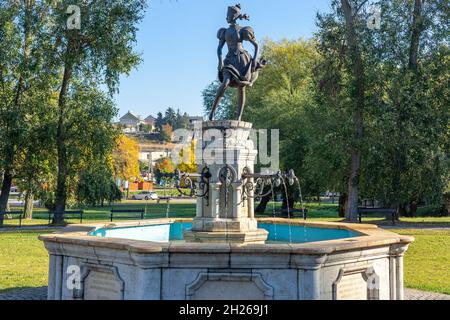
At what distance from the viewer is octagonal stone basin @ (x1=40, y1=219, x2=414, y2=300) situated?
706cm

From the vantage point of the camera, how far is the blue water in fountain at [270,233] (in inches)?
463

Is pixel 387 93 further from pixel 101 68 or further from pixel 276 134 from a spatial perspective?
pixel 101 68

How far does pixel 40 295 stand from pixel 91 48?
749 inches

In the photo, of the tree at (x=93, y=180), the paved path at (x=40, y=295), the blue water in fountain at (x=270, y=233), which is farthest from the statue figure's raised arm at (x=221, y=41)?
the tree at (x=93, y=180)

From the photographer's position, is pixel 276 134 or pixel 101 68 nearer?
pixel 101 68

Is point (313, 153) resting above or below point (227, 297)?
above

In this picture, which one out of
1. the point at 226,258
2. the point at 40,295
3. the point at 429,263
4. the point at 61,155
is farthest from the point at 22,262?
the point at 61,155

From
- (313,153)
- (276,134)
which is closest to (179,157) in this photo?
(276,134)

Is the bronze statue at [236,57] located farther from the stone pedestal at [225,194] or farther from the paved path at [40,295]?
the paved path at [40,295]

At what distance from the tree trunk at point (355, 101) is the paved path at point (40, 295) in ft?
51.6

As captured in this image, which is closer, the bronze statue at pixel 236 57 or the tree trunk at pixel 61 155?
the bronze statue at pixel 236 57

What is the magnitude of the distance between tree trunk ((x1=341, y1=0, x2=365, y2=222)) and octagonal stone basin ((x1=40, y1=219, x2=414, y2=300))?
18275mm

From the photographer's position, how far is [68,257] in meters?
8.42
